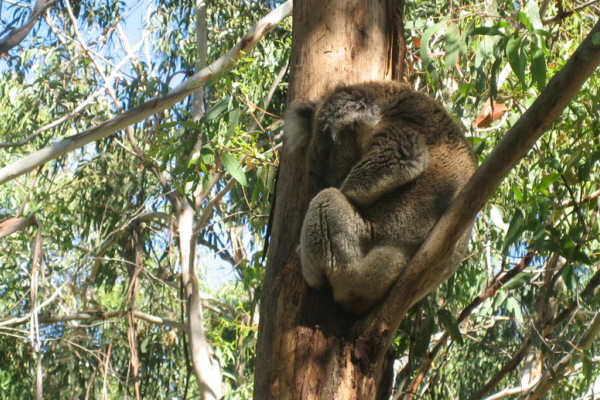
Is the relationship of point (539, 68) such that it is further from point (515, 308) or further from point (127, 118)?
point (127, 118)

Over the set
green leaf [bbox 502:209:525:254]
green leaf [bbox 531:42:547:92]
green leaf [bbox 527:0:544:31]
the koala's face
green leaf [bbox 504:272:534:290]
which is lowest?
green leaf [bbox 504:272:534:290]

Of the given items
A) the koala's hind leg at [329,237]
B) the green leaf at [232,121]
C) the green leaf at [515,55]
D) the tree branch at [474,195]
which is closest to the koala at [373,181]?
the koala's hind leg at [329,237]

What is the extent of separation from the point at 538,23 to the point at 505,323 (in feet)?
17.2

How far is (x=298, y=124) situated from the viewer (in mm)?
2729

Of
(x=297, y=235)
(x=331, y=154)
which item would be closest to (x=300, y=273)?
(x=297, y=235)

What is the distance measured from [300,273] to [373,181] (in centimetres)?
43

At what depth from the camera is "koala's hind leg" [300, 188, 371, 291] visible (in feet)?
7.74

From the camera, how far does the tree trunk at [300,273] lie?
2.10 m

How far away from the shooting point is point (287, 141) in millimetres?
2783

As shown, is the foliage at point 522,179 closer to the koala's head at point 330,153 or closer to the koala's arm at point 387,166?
the koala's arm at point 387,166

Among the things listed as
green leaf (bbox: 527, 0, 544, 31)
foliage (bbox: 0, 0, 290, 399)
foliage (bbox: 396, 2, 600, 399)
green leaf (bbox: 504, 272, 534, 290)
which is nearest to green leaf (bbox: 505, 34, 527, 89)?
foliage (bbox: 396, 2, 600, 399)

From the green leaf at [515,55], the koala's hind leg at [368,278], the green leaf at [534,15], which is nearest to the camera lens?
the koala's hind leg at [368,278]

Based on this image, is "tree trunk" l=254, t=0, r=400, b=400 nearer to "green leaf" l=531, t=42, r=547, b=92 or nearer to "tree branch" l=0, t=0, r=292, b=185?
"green leaf" l=531, t=42, r=547, b=92

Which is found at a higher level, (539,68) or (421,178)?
(539,68)
